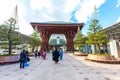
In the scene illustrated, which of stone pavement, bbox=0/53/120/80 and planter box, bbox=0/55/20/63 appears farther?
planter box, bbox=0/55/20/63

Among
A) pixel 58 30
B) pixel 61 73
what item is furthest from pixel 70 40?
pixel 61 73

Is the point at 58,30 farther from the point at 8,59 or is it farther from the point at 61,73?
the point at 61,73

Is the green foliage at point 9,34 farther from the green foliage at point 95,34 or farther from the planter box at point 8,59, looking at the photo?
the green foliage at point 95,34

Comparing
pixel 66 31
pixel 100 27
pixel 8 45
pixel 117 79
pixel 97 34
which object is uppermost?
pixel 66 31

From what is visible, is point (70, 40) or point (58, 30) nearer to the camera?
point (58, 30)

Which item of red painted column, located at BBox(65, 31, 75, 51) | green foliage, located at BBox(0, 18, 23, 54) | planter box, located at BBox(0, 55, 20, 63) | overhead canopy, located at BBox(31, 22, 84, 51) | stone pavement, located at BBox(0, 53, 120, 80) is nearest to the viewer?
stone pavement, located at BBox(0, 53, 120, 80)

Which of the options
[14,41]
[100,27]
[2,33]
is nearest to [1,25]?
[2,33]

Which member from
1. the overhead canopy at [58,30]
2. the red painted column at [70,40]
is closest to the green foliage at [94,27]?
the overhead canopy at [58,30]

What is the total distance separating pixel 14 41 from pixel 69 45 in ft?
101

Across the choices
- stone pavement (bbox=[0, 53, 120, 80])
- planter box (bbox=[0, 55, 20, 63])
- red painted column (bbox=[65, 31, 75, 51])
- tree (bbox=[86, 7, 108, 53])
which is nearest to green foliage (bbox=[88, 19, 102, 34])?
tree (bbox=[86, 7, 108, 53])

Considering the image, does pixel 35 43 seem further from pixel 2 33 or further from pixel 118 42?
pixel 118 42

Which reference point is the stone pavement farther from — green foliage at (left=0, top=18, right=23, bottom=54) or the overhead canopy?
the overhead canopy

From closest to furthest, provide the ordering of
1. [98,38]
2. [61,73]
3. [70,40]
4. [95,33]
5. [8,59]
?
[61,73] → [8,59] → [98,38] → [95,33] → [70,40]

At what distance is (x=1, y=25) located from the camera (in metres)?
13.9
